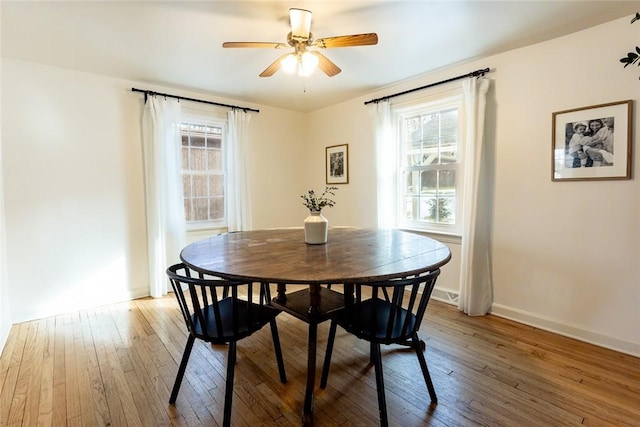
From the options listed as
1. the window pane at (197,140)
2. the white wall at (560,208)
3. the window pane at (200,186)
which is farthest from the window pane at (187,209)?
the white wall at (560,208)

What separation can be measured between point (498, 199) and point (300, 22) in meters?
2.24

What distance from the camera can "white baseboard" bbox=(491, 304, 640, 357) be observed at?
227 cm

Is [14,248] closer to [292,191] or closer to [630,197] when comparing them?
[292,191]

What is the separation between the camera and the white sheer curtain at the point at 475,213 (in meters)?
2.88

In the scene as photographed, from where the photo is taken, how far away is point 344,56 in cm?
286

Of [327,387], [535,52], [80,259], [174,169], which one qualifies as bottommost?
[327,387]

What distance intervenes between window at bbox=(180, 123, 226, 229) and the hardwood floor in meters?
1.63

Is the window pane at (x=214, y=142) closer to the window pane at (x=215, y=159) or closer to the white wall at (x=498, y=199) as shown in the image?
the window pane at (x=215, y=159)

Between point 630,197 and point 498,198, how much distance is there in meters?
0.86

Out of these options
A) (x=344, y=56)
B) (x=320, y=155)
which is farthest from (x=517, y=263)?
(x=320, y=155)

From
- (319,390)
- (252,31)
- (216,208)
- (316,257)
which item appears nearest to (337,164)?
(216,208)

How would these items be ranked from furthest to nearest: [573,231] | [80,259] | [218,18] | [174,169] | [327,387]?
[174,169] → [80,259] → [573,231] → [218,18] → [327,387]

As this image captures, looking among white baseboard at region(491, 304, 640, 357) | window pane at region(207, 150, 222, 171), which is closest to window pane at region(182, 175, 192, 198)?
window pane at region(207, 150, 222, 171)

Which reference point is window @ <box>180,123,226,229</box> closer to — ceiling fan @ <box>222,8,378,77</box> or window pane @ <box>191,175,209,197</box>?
window pane @ <box>191,175,209,197</box>
